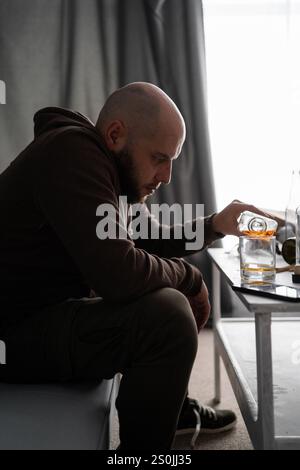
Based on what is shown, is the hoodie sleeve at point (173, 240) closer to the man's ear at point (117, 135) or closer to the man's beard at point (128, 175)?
the man's beard at point (128, 175)

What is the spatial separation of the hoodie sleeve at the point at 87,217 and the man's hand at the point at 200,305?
0.14 metres

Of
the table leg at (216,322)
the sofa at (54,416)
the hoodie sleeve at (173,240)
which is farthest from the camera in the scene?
the table leg at (216,322)

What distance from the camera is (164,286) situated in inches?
39.4

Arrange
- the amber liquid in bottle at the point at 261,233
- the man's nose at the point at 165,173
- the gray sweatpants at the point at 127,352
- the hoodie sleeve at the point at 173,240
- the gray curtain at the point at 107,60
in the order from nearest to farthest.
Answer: the gray sweatpants at the point at 127,352 < the amber liquid in bottle at the point at 261,233 < the man's nose at the point at 165,173 < the hoodie sleeve at the point at 173,240 < the gray curtain at the point at 107,60

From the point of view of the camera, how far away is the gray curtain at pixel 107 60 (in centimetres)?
281

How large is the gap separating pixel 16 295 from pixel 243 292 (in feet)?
1.41

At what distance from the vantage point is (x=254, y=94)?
9.36 ft

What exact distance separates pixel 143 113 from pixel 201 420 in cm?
87

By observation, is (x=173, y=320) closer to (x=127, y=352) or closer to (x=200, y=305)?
(x=127, y=352)

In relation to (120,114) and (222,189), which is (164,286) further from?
(222,189)

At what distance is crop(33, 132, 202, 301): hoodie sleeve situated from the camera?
3.06 feet

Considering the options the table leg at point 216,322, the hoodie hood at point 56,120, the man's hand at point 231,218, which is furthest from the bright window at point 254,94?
the hoodie hood at point 56,120

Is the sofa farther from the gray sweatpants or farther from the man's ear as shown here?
the man's ear

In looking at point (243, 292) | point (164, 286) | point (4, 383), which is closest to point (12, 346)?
→ point (4, 383)
